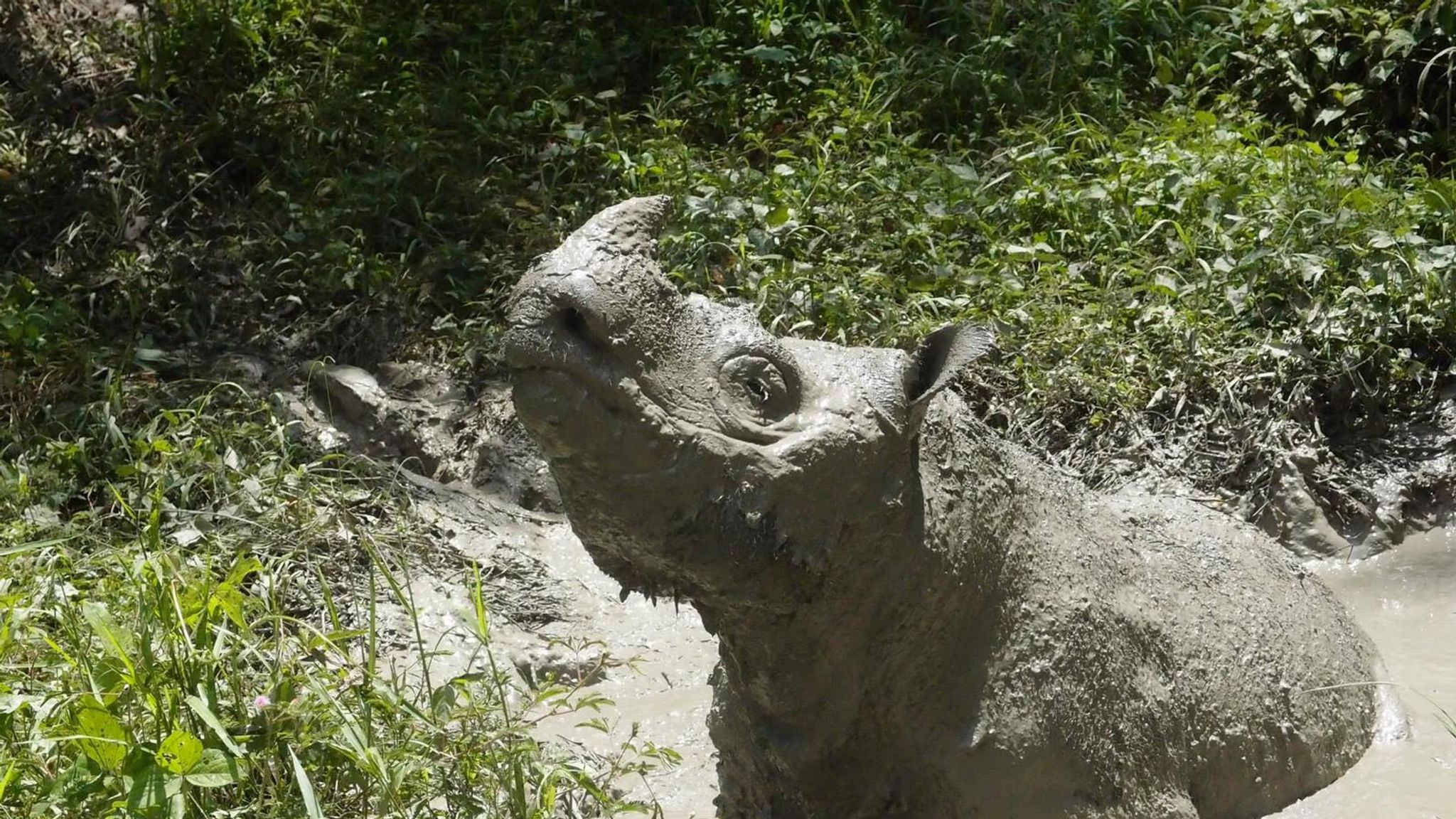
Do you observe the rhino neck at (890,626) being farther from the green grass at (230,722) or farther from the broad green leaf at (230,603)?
the broad green leaf at (230,603)

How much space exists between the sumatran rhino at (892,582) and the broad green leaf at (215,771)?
783 millimetres

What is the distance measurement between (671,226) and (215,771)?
4.00m

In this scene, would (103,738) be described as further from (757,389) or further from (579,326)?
(757,389)

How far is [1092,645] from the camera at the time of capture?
10.6 feet

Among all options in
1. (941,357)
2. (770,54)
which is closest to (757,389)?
(941,357)

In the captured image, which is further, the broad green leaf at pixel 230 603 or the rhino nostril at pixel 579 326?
the broad green leaf at pixel 230 603

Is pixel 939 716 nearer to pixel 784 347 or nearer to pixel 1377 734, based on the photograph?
pixel 784 347

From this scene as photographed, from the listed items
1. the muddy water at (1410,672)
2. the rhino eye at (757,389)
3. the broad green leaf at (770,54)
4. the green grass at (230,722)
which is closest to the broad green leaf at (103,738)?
the green grass at (230,722)

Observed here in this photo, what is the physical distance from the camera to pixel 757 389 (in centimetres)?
276

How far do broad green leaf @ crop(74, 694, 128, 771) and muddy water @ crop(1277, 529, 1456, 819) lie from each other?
2.50 metres

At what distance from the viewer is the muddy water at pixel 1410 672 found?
142 inches

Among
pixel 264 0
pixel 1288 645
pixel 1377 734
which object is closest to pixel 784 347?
pixel 1288 645

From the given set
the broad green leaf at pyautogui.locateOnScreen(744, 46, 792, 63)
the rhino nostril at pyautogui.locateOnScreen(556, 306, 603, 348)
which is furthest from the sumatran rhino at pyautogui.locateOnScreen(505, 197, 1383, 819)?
the broad green leaf at pyautogui.locateOnScreen(744, 46, 792, 63)

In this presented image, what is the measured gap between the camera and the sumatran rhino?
2.59 meters
